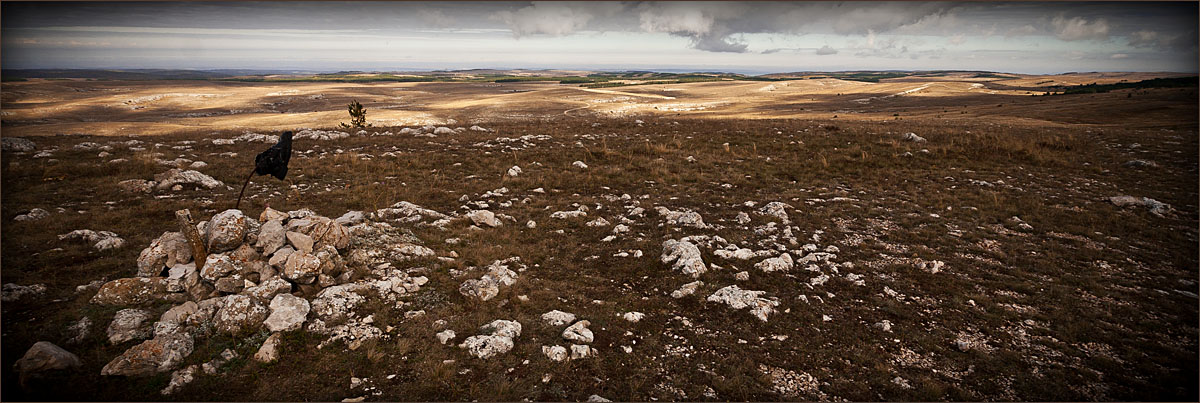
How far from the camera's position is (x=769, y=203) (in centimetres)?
1302

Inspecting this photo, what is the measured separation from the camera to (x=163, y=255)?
24.7ft

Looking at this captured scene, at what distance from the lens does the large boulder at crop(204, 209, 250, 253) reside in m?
7.56

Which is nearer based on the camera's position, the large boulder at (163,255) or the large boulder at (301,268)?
the large boulder at (301,268)

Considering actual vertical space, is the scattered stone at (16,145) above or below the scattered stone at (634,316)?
above

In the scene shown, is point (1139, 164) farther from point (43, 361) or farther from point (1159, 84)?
point (1159, 84)

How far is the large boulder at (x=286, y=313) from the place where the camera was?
6.21 metres

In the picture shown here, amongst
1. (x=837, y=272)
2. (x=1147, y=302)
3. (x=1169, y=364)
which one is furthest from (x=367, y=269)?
(x=1147, y=302)

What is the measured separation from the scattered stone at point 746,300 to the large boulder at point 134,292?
9.13 meters

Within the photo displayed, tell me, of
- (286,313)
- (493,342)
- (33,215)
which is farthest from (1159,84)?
(33,215)

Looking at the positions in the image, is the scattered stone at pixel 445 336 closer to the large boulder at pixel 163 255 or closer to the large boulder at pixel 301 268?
the large boulder at pixel 301 268

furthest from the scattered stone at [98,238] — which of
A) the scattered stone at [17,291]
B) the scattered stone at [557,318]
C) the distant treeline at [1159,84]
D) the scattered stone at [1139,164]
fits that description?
the distant treeline at [1159,84]

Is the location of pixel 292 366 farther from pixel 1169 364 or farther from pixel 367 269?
pixel 1169 364

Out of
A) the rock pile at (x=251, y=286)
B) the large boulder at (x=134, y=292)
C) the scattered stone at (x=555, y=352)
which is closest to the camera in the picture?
the rock pile at (x=251, y=286)

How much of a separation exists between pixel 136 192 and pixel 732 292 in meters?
17.6
